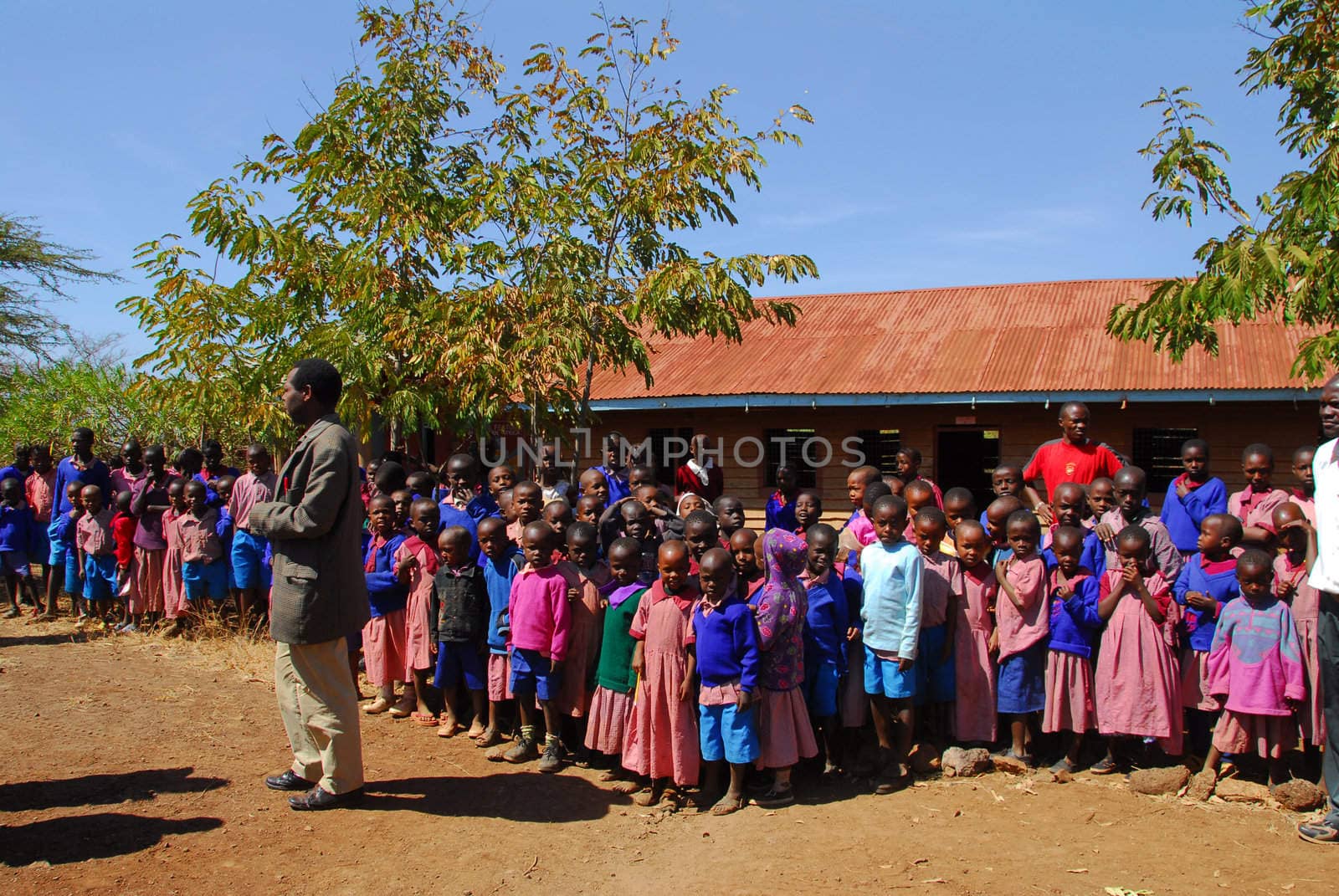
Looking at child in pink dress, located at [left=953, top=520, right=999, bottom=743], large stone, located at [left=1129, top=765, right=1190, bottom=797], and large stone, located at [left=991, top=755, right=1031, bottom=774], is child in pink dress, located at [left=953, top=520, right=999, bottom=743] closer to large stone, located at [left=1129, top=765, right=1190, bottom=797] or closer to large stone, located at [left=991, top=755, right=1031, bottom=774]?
large stone, located at [left=991, top=755, right=1031, bottom=774]

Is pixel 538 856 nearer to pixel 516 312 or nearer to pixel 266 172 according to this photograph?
pixel 516 312

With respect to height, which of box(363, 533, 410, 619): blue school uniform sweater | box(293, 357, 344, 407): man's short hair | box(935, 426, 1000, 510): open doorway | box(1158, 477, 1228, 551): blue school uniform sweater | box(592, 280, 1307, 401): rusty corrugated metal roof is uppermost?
box(592, 280, 1307, 401): rusty corrugated metal roof

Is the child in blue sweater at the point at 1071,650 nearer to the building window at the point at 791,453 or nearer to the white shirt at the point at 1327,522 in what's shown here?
the white shirt at the point at 1327,522

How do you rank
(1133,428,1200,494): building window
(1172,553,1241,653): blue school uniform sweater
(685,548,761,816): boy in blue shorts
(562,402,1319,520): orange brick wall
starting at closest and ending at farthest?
(685,548,761,816): boy in blue shorts, (1172,553,1241,653): blue school uniform sweater, (562,402,1319,520): orange brick wall, (1133,428,1200,494): building window

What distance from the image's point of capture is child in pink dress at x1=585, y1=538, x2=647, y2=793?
480cm

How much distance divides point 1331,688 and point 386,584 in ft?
15.7

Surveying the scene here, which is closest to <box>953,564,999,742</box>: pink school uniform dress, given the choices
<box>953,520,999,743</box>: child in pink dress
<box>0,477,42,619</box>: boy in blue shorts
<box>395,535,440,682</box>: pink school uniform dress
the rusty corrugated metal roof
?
<box>953,520,999,743</box>: child in pink dress

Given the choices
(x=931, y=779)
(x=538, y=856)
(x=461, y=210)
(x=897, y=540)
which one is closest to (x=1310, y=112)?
(x=897, y=540)

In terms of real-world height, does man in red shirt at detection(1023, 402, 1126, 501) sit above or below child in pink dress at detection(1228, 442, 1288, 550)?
above

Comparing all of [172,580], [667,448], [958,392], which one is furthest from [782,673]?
[667,448]

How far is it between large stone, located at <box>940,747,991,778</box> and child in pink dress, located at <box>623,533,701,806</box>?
4.31ft

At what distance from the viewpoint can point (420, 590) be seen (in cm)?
564

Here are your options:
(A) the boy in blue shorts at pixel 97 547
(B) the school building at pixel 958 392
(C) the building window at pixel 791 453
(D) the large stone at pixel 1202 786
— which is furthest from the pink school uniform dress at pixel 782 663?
(C) the building window at pixel 791 453

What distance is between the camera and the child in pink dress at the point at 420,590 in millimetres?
5598
